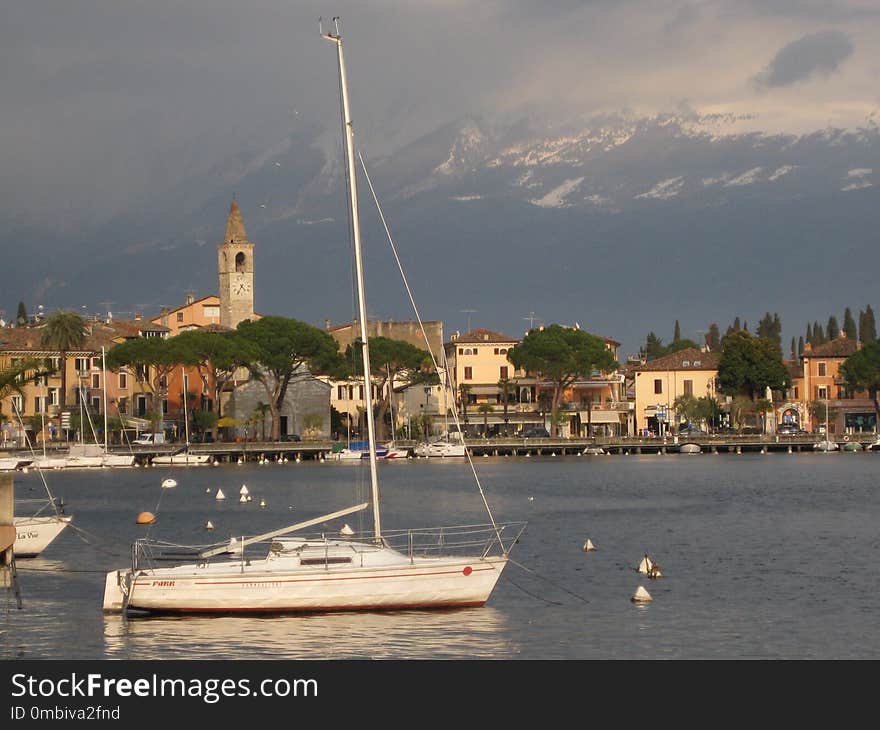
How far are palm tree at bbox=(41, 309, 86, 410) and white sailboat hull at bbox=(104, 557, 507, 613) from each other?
3664 inches

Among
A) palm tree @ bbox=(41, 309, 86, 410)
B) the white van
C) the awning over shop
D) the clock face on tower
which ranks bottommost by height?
the white van

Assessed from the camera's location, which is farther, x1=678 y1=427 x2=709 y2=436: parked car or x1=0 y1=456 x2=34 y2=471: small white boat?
x1=678 y1=427 x2=709 y2=436: parked car

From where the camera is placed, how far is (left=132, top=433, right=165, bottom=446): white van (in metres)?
127

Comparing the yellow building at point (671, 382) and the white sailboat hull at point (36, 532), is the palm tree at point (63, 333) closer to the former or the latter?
the yellow building at point (671, 382)

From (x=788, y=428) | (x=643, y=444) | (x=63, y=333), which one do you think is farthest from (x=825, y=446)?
(x=63, y=333)

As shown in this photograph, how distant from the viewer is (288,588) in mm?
34312

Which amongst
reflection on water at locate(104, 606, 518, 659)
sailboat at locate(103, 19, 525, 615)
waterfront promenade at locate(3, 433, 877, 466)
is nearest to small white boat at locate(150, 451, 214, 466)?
waterfront promenade at locate(3, 433, 877, 466)

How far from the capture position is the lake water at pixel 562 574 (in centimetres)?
3284

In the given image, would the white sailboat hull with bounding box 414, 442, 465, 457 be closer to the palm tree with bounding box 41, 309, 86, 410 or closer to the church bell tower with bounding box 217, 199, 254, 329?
the palm tree with bounding box 41, 309, 86, 410

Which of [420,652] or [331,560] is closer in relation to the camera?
[420,652]

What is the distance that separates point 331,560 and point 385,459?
93454mm
